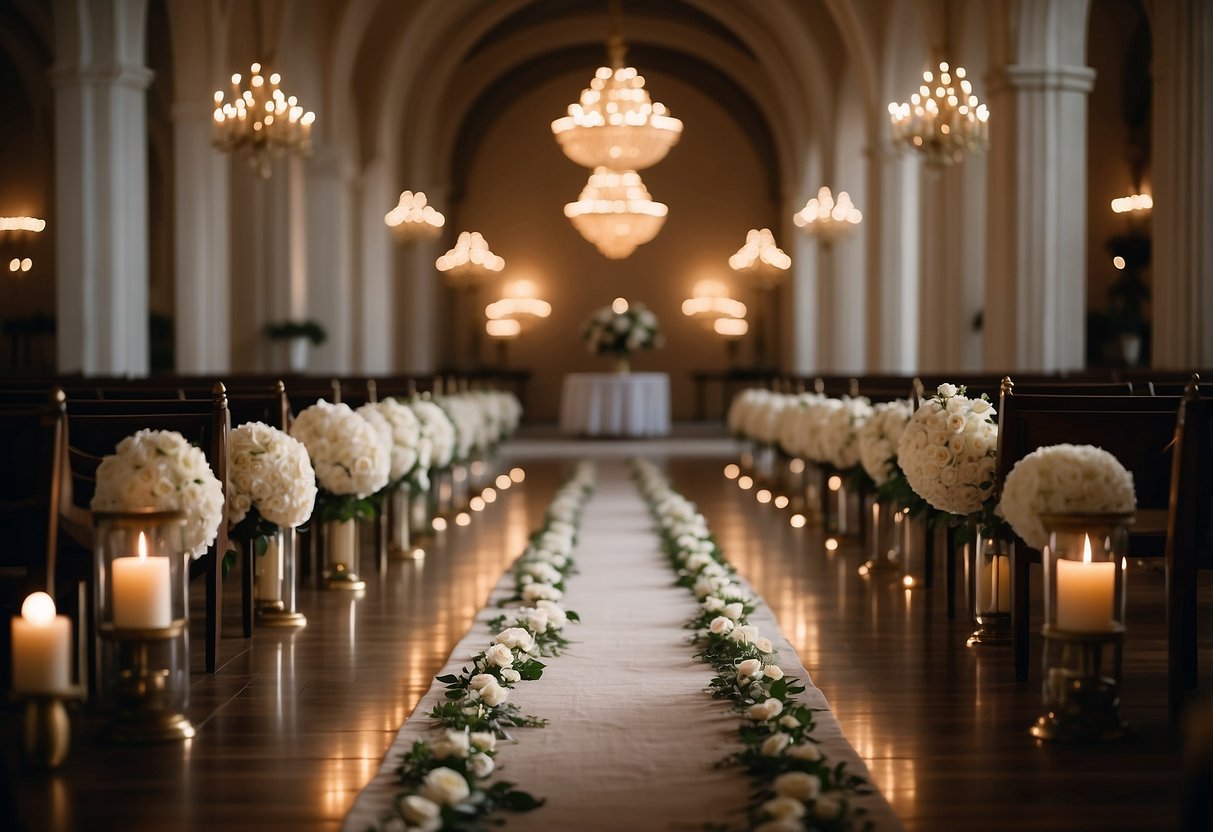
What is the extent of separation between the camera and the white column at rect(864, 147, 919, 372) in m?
18.0

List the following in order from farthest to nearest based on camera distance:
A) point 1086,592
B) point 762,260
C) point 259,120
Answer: point 762,260, point 259,120, point 1086,592

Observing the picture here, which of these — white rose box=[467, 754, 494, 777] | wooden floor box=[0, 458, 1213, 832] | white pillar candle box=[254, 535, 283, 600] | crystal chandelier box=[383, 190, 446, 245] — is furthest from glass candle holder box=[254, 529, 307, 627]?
crystal chandelier box=[383, 190, 446, 245]

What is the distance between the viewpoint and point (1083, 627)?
3863 mm

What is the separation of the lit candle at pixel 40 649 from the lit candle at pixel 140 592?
46 cm

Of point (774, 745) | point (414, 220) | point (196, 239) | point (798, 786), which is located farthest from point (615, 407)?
point (798, 786)

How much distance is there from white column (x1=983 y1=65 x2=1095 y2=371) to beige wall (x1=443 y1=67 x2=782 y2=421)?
1574 cm

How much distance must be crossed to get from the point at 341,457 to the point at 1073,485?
349 centimetres

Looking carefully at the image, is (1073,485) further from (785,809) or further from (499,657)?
(499,657)

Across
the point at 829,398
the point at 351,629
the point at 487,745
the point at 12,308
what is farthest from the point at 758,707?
the point at 12,308

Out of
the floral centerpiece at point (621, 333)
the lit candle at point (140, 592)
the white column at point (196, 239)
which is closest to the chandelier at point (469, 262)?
the floral centerpiece at point (621, 333)

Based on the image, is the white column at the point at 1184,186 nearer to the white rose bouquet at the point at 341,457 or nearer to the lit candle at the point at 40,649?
the white rose bouquet at the point at 341,457

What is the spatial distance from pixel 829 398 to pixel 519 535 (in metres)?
2.66

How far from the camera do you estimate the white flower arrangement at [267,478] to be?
5230 mm

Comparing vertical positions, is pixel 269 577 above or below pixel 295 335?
below
